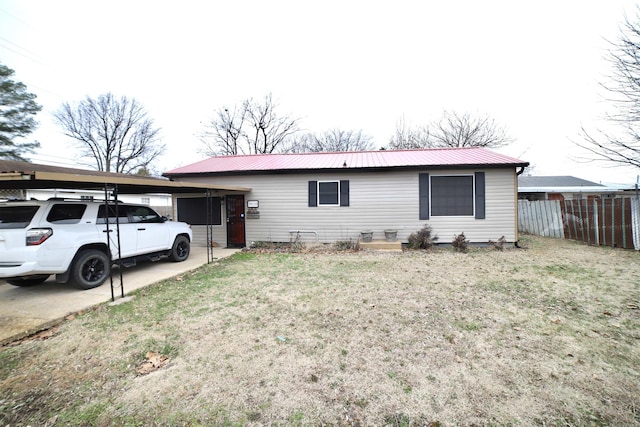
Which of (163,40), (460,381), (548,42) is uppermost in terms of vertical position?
(163,40)

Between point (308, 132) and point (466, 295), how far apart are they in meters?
25.5

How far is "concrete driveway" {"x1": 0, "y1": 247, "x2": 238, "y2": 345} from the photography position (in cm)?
345

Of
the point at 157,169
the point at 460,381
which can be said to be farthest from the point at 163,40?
the point at 157,169

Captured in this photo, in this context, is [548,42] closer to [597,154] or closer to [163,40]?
[597,154]

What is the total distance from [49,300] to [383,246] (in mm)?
7797

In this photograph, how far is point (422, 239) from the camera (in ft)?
28.9

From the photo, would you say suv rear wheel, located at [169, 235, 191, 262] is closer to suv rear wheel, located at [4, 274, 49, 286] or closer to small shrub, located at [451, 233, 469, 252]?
suv rear wheel, located at [4, 274, 49, 286]

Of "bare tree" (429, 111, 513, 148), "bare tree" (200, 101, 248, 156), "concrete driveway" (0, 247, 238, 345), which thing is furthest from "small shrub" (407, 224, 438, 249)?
"bare tree" (200, 101, 248, 156)

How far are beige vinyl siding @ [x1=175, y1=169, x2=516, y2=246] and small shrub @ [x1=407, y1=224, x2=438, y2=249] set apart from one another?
330 mm

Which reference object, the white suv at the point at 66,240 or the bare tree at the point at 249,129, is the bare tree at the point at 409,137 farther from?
the white suv at the point at 66,240

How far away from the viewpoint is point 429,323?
347cm

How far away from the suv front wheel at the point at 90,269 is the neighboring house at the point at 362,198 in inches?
175

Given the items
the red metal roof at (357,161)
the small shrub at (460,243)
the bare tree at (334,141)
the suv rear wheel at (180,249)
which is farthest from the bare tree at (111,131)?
the small shrub at (460,243)

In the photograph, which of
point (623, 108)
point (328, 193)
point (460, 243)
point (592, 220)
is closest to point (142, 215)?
point (328, 193)
